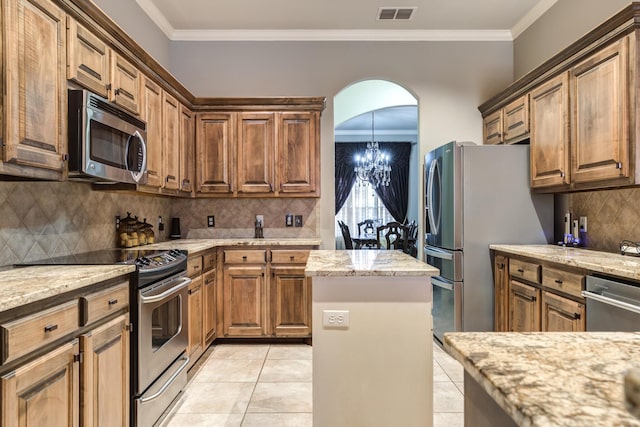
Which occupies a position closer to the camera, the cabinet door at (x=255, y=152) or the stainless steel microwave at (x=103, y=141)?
the stainless steel microwave at (x=103, y=141)

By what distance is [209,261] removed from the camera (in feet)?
10.7

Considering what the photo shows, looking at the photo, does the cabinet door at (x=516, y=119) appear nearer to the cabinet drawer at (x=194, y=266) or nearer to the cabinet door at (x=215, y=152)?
the cabinet door at (x=215, y=152)

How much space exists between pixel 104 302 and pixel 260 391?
1.34m

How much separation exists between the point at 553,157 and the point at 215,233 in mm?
3214

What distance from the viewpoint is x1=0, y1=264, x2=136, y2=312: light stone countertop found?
1255 mm

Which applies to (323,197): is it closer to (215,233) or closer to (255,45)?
(215,233)

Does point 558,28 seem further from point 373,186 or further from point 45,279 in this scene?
point 373,186

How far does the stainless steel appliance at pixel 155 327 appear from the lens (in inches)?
77.6

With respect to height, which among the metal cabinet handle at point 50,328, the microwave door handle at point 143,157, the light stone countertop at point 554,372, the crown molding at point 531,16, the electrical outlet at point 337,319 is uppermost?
the crown molding at point 531,16

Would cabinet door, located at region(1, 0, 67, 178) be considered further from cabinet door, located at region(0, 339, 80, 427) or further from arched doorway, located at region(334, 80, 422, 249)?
arched doorway, located at region(334, 80, 422, 249)

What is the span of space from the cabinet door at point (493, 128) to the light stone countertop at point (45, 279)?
3.40 m

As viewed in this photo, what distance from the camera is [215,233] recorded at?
13.4 feet

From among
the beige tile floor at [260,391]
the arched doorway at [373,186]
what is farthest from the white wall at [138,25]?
the arched doorway at [373,186]

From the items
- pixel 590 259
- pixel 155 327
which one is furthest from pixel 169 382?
pixel 590 259
